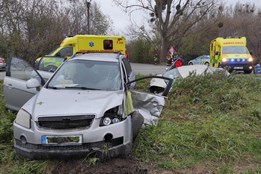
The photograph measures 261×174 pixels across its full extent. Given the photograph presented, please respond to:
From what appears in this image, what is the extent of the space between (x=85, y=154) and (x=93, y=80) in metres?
1.69

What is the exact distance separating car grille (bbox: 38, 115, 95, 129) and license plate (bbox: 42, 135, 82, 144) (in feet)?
0.51

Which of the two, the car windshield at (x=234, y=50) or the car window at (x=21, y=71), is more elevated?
the car windshield at (x=234, y=50)

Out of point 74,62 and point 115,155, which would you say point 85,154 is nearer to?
point 115,155

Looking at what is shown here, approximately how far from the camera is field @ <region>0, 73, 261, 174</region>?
4562mm

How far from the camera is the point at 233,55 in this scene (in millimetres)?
19703

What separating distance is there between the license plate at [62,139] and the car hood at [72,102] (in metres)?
0.31

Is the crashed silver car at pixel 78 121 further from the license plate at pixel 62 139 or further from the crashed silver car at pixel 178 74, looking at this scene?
the crashed silver car at pixel 178 74

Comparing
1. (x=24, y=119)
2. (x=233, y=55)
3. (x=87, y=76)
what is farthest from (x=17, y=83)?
(x=233, y=55)

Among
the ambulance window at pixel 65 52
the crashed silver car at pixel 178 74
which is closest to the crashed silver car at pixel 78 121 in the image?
the crashed silver car at pixel 178 74

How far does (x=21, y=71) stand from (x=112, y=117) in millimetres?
3289

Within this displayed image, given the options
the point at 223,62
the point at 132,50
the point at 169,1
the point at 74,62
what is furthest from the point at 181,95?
the point at 132,50

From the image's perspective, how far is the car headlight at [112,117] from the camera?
175 inches

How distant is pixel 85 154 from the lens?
4.36 m

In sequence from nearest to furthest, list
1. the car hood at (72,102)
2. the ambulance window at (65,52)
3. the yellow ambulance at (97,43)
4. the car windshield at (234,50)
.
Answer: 1. the car hood at (72,102)
2. the yellow ambulance at (97,43)
3. the ambulance window at (65,52)
4. the car windshield at (234,50)
